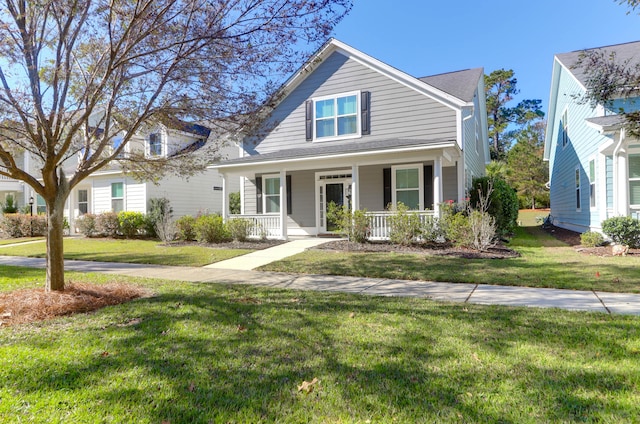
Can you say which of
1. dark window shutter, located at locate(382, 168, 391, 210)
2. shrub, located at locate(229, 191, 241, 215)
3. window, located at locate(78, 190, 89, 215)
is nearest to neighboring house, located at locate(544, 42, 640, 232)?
dark window shutter, located at locate(382, 168, 391, 210)

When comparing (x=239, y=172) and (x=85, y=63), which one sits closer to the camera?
(x=85, y=63)

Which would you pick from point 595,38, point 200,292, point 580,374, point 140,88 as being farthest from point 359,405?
point 595,38

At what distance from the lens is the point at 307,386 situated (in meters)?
2.70

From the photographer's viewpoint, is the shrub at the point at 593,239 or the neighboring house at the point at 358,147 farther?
the neighboring house at the point at 358,147

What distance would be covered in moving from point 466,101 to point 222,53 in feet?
33.3

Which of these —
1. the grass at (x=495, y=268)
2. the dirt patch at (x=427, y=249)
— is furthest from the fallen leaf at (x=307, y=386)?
the dirt patch at (x=427, y=249)

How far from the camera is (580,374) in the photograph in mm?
2838

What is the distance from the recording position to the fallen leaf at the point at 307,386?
8.72 ft

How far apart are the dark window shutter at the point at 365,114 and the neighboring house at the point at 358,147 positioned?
38 mm

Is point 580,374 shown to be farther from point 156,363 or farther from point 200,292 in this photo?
point 200,292

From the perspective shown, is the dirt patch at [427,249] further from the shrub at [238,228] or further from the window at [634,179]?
the window at [634,179]

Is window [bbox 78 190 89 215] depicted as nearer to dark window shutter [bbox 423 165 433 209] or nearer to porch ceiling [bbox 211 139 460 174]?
porch ceiling [bbox 211 139 460 174]

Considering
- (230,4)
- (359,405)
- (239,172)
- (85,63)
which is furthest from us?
(239,172)

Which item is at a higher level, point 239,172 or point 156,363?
point 239,172
